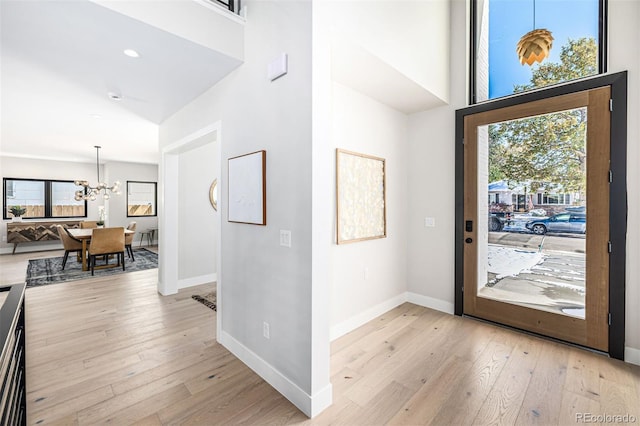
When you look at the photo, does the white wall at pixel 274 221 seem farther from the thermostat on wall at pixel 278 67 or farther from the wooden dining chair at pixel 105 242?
the wooden dining chair at pixel 105 242

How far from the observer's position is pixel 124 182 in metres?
8.77

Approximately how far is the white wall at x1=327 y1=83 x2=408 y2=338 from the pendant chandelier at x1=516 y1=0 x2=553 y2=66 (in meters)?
1.31

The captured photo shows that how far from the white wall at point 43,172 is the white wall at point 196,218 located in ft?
20.4

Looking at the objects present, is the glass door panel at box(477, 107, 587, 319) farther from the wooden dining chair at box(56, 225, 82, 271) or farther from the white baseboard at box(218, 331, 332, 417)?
the wooden dining chair at box(56, 225, 82, 271)

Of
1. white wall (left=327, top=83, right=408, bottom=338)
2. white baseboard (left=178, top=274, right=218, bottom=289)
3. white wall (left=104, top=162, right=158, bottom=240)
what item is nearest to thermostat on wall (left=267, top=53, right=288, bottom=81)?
white wall (left=327, top=83, right=408, bottom=338)

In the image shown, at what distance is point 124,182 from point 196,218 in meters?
5.72

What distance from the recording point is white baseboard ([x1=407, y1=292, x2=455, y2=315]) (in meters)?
3.38

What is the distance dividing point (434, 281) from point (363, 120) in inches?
82.6

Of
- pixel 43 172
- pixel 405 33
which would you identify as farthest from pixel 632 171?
pixel 43 172

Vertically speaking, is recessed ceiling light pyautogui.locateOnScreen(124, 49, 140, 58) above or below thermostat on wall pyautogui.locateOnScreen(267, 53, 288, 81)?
above

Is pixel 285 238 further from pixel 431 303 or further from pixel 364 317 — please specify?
pixel 431 303

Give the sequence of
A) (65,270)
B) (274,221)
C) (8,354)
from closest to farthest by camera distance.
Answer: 1. (8,354)
2. (274,221)
3. (65,270)

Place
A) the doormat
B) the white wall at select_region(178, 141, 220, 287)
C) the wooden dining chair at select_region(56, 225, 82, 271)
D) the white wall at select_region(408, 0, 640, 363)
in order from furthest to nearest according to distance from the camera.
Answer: the wooden dining chair at select_region(56, 225, 82, 271) < the white wall at select_region(178, 141, 220, 287) < the doormat < the white wall at select_region(408, 0, 640, 363)

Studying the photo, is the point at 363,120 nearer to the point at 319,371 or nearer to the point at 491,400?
the point at 319,371
